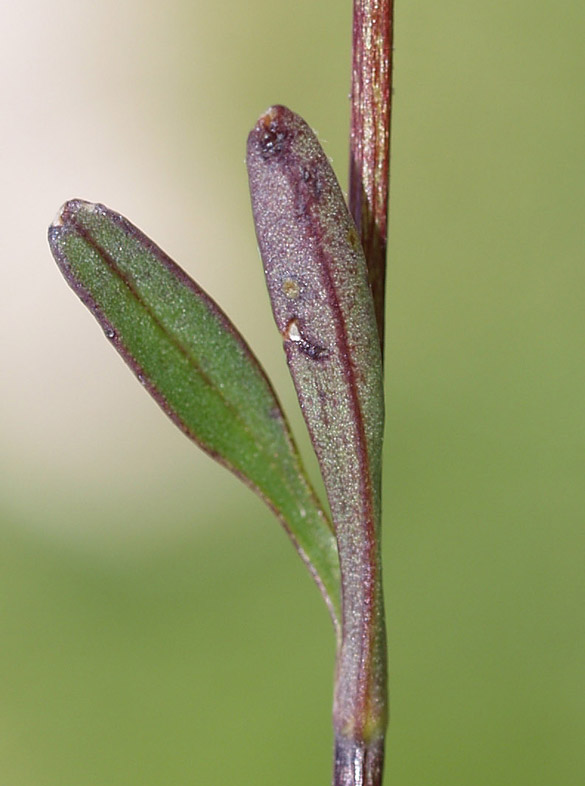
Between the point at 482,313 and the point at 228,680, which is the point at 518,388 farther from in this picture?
the point at 228,680

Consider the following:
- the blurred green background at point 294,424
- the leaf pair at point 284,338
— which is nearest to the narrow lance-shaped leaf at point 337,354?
the leaf pair at point 284,338

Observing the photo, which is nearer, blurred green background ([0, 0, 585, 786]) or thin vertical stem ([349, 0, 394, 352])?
thin vertical stem ([349, 0, 394, 352])

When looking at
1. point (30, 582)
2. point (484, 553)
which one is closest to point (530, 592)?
point (484, 553)

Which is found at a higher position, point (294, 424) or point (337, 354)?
point (294, 424)

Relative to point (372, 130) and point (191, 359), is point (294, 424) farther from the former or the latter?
point (372, 130)

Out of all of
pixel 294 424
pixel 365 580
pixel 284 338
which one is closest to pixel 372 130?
pixel 284 338

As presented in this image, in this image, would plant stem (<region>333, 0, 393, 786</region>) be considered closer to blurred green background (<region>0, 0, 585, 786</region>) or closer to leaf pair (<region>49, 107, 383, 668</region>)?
leaf pair (<region>49, 107, 383, 668</region>)

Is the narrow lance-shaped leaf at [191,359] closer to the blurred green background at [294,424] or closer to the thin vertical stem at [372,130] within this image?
the thin vertical stem at [372,130]

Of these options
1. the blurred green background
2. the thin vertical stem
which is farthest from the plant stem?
the blurred green background
